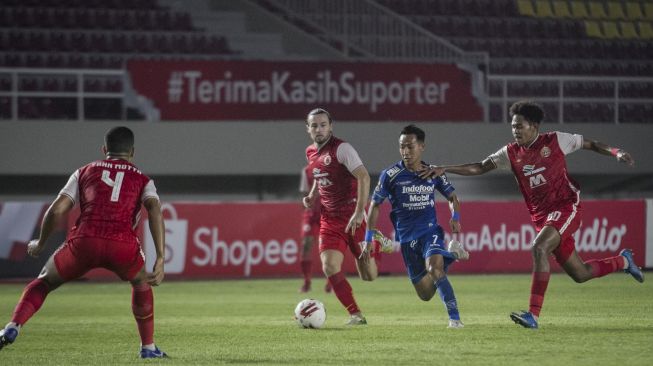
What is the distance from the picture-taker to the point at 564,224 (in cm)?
1049

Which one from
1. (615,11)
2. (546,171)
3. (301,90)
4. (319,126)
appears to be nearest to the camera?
(546,171)

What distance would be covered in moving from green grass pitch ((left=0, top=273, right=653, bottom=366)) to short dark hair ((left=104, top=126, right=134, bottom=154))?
147 cm

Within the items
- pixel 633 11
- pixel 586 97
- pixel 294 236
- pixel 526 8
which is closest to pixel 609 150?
pixel 294 236

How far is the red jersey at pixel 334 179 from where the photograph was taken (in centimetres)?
1114

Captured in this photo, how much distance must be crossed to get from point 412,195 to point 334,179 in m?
0.81

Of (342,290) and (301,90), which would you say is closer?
(342,290)

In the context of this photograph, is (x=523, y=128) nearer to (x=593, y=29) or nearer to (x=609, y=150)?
(x=609, y=150)

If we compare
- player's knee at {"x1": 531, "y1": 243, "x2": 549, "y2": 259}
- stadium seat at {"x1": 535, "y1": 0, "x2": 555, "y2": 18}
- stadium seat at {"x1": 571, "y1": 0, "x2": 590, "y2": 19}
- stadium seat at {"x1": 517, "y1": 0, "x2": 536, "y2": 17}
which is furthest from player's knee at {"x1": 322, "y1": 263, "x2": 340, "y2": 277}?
stadium seat at {"x1": 571, "y1": 0, "x2": 590, "y2": 19}

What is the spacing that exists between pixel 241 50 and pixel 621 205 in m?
8.63

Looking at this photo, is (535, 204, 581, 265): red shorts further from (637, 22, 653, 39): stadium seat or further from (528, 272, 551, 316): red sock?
(637, 22, 653, 39): stadium seat

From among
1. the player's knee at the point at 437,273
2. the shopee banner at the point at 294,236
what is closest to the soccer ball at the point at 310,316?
the player's knee at the point at 437,273

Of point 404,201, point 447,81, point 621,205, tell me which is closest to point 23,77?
point 447,81

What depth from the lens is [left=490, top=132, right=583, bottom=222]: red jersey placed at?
10.6m

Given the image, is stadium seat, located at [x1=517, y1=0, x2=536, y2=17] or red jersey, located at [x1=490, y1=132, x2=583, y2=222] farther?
stadium seat, located at [x1=517, y1=0, x2=536, y2=17]
